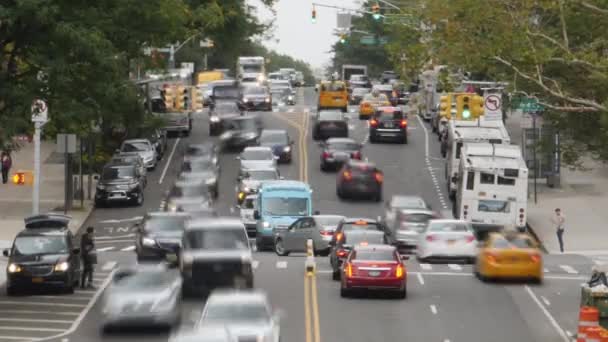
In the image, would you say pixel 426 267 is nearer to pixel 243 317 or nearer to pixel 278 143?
pixel 243 317

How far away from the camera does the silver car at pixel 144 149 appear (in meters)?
70.1

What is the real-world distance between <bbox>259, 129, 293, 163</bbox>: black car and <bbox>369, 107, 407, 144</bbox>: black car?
7.69m

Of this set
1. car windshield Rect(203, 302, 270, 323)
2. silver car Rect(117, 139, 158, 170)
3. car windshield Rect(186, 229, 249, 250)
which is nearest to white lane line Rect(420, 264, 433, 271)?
car windshield Rect(186, 229, 249, 250)

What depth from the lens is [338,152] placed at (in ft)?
230

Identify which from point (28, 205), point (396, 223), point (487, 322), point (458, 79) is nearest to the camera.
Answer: point (487, 322)

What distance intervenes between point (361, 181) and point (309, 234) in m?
16.2

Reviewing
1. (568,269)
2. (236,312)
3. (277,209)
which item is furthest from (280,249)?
(236,312)

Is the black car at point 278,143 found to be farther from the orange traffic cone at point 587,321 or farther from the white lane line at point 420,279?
the orange traffic cone at point 587,321

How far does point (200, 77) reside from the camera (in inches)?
4515

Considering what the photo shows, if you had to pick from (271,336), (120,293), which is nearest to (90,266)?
(120,293)

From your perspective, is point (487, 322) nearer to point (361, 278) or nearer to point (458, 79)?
point (361, 278)

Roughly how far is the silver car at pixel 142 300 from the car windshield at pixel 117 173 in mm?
31570

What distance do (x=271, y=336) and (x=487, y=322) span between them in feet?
29.8

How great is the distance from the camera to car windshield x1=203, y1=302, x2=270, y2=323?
25.7 metres
